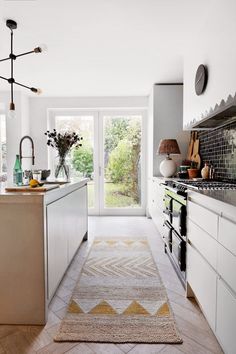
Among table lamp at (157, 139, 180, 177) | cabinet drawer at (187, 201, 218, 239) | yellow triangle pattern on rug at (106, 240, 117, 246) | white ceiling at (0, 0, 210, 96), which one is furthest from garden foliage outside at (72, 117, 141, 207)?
cabinet drawer at (187, 201, 218, 239)

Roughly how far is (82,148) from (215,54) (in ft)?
11.6

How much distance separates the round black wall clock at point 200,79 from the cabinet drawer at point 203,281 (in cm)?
144

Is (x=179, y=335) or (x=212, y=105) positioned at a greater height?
(x=212, y=105)

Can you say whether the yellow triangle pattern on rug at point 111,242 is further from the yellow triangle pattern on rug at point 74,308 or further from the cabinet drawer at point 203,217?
the cabinet drawer at point 203,217

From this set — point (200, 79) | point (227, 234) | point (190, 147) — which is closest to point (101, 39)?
point (200, 79)

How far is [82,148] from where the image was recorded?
527 cm

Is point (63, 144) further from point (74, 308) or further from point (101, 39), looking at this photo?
point (74, 308)

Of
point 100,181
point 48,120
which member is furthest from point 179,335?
point 48,120

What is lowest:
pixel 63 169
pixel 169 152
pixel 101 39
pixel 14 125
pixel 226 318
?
pixel 226 318

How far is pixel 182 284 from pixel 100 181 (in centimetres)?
327

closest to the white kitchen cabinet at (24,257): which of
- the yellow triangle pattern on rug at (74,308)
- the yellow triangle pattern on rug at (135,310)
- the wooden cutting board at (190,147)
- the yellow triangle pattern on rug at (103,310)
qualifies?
the yellow triangle pattern on rug at (74,308)

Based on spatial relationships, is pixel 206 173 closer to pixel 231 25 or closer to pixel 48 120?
pixel 231 25

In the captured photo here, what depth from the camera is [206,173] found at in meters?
2.99

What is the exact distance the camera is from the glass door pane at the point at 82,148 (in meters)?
5.23
